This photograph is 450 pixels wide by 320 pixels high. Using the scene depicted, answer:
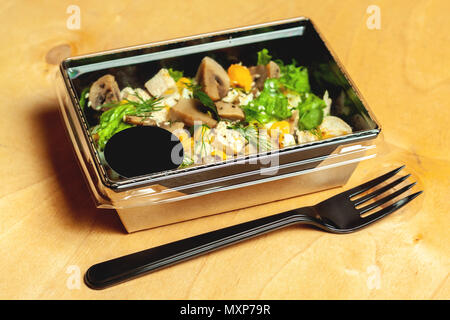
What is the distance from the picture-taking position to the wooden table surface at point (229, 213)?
1.39 m

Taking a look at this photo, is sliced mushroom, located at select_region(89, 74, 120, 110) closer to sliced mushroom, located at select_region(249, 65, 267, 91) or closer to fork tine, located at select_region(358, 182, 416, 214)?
sliced mushroom, located at select_region(249, 65, 267, 91)

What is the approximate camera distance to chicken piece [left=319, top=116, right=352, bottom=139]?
160cm

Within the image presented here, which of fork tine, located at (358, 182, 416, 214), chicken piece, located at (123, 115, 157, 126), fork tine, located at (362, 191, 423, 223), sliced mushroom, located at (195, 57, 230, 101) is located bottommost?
fork tine, located at (362, 191, 423, 223)

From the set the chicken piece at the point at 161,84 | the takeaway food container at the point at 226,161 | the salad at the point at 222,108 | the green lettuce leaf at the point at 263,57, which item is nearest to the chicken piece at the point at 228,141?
the salad at the point at 222,108

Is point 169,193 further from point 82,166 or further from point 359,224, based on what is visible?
point 359,224

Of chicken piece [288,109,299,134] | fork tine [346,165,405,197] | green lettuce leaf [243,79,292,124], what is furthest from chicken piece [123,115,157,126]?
fork tine [346,165,405,197]

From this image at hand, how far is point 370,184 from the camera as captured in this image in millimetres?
1552

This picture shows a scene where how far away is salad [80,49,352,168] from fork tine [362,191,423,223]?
0.25m

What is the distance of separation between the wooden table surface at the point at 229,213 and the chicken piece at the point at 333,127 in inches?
5.3

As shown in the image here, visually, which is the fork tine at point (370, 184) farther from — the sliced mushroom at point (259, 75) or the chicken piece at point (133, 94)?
the chicken piece at point (133, 94)

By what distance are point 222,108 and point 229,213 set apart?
32 cm

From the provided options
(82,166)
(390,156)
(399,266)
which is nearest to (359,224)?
(399,266)

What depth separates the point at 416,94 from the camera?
188cm

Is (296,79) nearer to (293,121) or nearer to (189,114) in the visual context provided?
(293,121)
